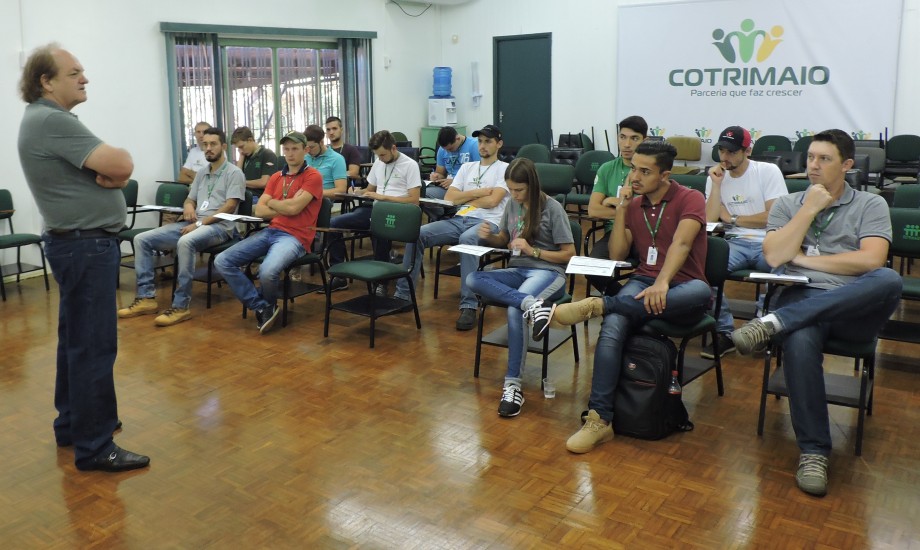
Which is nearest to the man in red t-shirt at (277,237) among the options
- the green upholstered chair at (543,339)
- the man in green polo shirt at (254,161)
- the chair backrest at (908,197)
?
the green upholstered chair at (543,339)

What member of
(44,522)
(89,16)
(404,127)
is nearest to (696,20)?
(404,127)

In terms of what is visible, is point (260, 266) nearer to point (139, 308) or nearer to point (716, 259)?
point (139, 308)

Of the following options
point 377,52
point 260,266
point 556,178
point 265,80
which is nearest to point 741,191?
point 556,178

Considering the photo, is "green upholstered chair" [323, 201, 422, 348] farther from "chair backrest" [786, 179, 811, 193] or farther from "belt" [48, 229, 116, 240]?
"chair backrest" [786, 179, 811, 193]

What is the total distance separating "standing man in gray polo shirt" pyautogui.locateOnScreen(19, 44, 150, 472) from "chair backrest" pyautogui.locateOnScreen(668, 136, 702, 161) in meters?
7.95

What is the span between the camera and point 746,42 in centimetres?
975

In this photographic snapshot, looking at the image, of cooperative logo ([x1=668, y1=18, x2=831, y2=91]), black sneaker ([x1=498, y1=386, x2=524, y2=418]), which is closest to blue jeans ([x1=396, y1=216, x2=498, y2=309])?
black sneaker ([x1=498, y1=386, x2=524, y2=418])

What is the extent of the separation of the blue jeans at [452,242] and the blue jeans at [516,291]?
3.90 ft

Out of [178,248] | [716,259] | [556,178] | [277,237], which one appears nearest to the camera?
[716,259]

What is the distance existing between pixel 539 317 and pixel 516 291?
35cm

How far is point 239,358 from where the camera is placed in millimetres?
5023

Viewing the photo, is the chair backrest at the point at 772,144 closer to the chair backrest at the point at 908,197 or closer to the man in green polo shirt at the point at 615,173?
the chair backrest at the point at 908,197

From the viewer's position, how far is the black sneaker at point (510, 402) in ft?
13.2

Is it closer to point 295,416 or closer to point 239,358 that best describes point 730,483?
point 295,416
